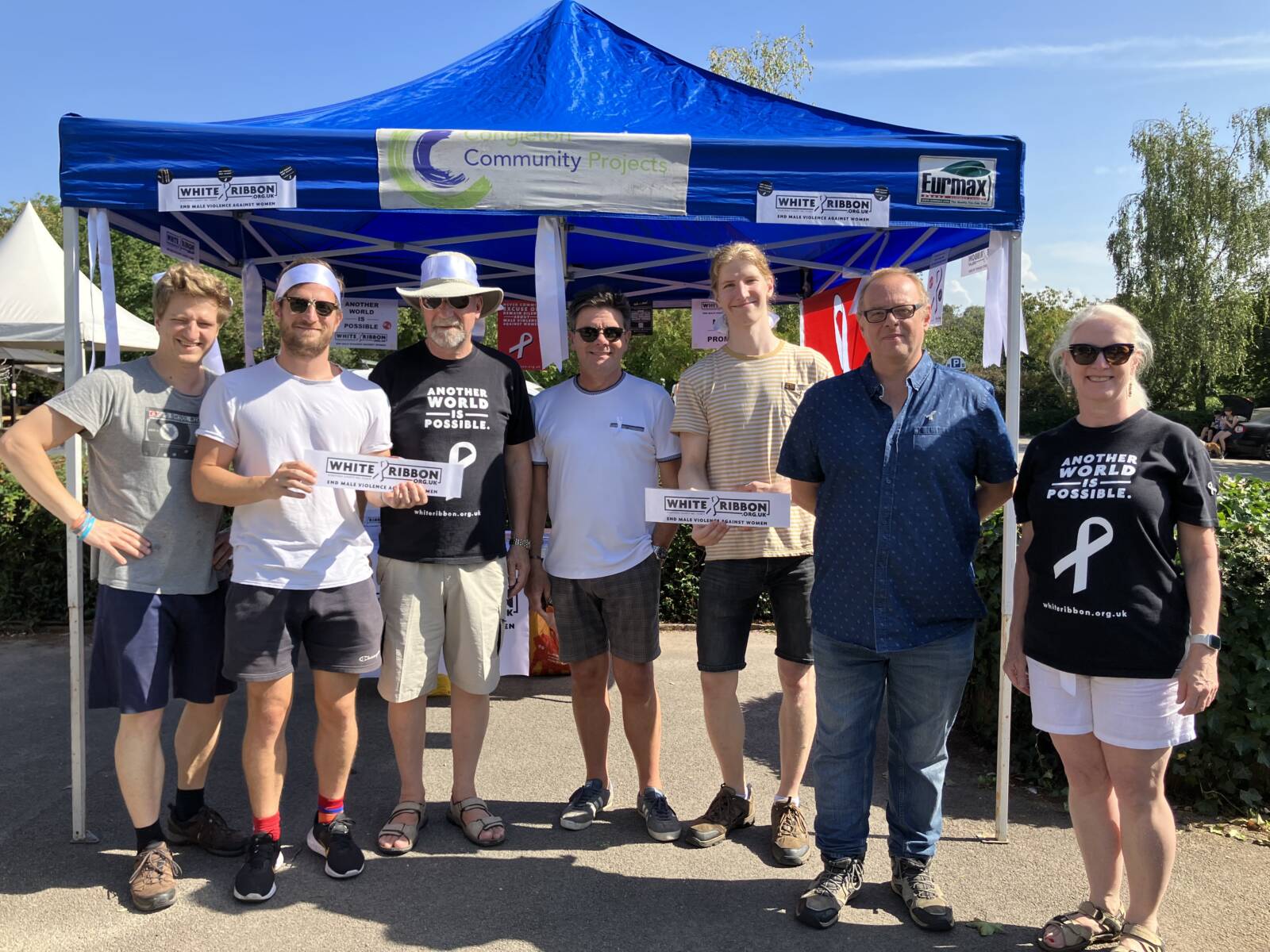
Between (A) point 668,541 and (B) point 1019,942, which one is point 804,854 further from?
(A) point 668,541

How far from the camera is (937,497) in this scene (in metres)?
2.68

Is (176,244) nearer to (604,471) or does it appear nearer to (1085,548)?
(604,471)

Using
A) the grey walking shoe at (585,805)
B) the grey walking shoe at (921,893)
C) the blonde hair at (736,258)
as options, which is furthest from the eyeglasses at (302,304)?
the grey walking shoe at (921,893)

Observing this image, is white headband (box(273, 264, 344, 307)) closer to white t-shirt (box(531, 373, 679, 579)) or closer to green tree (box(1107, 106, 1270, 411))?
white t-shirt (box(531, 373, 679, 579))

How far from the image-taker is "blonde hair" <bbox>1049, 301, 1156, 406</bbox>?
2.54m

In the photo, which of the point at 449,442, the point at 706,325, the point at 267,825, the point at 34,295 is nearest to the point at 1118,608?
the point at 449,442

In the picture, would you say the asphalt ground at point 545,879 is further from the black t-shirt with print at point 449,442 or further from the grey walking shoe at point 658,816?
the black t-shirt with print at point 449,442

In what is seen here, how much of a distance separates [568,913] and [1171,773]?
264 centimetres

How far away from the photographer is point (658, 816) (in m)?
3.46

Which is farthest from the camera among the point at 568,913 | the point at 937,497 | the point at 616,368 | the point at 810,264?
the point at 810,264

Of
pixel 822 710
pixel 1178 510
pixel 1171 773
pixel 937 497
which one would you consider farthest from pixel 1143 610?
pixel 1171 773

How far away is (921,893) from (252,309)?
500 cm

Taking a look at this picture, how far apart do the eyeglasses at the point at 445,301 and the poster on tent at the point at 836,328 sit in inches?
154

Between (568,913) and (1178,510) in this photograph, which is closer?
(1178,510)
